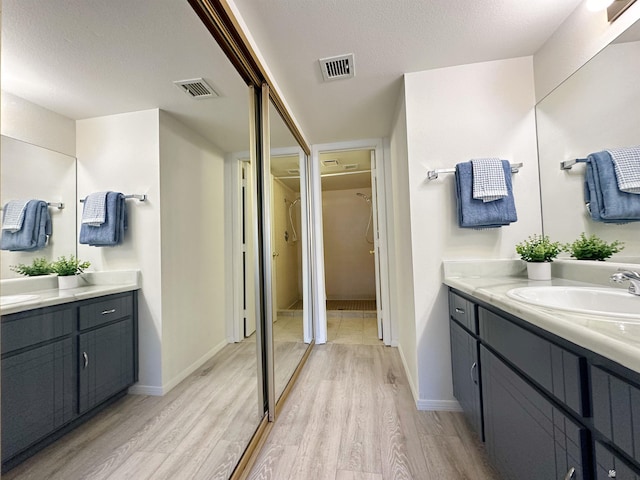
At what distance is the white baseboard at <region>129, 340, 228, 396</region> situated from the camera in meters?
0.96

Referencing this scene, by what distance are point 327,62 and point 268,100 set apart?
437 mm

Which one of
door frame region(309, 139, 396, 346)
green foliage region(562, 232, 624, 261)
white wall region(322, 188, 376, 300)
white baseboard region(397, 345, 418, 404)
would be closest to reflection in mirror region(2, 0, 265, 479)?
white baseboard region(397, 345, 418, 404)

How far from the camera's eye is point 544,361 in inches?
31.5

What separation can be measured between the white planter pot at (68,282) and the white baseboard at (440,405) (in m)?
1.93

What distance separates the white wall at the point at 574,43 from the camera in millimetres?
1248

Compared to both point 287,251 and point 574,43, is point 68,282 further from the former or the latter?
point 574,43

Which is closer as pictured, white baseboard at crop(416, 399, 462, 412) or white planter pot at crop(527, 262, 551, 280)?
white planter pot at crop(527, 262, 551, 280)

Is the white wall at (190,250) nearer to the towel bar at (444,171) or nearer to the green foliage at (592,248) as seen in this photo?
the towel bar at (444,171)

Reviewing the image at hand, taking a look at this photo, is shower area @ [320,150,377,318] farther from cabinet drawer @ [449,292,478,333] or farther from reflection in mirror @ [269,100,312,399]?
cabinet drawer @ [449,292,478,333]

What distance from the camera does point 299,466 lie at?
133cm

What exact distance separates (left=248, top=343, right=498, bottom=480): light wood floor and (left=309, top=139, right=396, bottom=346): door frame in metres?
0.80

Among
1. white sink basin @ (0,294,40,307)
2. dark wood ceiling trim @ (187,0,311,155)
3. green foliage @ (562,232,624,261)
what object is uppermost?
dark wood ceiling trim @ (187,0,311,155)

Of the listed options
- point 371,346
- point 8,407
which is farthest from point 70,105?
point 371,346

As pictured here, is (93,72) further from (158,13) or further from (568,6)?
(568,6)
